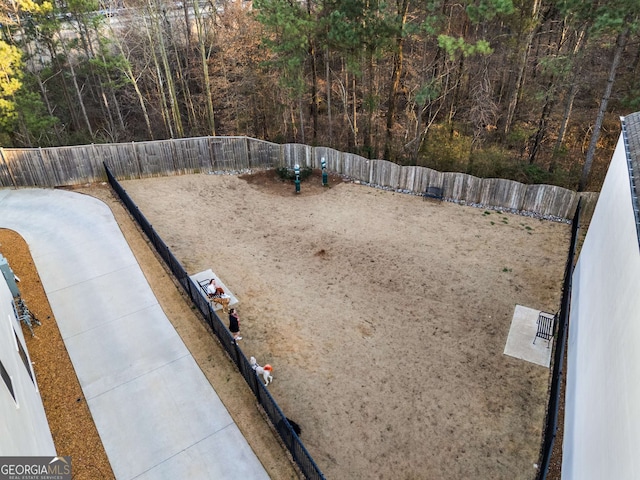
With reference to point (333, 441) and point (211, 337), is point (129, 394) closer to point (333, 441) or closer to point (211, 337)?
A: point (211, 337)

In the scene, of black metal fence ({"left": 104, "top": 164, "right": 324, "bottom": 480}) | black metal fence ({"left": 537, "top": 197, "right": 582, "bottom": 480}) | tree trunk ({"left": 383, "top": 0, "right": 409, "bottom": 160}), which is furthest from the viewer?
tree trunk ({"left": 383, "top": 0, "right": 409, "bottom": 160})

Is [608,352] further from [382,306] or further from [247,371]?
[247,371]

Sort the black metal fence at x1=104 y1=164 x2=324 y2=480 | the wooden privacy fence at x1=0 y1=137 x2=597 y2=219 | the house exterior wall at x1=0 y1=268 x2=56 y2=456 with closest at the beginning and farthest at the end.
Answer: the house exterior wall at x1=0 y1=268 x2=56 y2=456, the black metal fence at x1=104 y1=164 x2=324 y2=480, the wooden privacy fence at x1=0 y1=137 x2=597 y2=219

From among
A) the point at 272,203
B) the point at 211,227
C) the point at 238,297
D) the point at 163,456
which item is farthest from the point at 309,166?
the point at 163,456

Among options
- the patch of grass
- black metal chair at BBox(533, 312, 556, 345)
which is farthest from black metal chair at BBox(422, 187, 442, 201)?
black metal chair at BBox(533, 312, 556, 345)

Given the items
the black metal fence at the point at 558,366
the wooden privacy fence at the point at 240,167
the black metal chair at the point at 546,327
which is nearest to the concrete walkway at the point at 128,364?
the wooden privacy fence at the point at 240,167

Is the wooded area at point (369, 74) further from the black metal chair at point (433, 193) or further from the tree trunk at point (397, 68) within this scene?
the black metal chair at point (433, 193)

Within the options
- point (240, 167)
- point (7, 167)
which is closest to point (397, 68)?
point (240, 167)

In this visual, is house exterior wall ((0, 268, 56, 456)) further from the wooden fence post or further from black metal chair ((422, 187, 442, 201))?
black metal chair ((422, 187, 442, 201))
